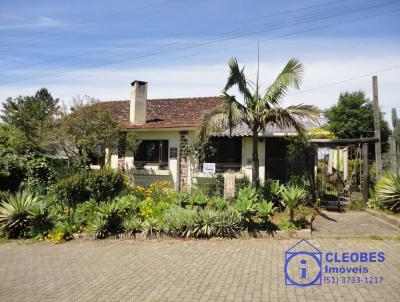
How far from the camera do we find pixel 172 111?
19.6 m

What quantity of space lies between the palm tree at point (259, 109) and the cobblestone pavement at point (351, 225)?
250 centimetres

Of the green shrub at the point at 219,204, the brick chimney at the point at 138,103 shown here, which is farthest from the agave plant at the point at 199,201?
the brick chimney at the point at 138,103

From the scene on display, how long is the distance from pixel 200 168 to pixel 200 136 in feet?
18.2

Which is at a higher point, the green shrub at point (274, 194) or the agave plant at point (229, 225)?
the green shrub at point (274, 194)

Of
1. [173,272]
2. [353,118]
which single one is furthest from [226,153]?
[353,118]

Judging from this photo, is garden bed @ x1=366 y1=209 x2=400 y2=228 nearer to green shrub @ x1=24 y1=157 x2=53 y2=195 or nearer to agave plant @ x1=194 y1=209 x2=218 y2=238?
agave plant @ x1=194 y1=209 x2=218 y2=238

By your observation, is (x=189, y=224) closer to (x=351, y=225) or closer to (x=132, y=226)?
(x=132, y=226)

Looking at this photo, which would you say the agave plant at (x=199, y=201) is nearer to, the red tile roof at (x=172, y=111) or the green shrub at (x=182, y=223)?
the green shrub at (x=182, y=223)

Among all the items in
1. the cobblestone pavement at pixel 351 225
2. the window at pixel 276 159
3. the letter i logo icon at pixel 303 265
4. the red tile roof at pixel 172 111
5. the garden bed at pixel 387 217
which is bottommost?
the letter i logo icon at pixel 303 265

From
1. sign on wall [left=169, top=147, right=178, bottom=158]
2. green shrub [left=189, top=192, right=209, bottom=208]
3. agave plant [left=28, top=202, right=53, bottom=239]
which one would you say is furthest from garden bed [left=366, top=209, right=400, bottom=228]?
agave plant [left=28, top=202, right=53, bottom=239]

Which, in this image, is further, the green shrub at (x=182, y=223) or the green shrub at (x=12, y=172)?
the green shrub at (x=12, y=172)

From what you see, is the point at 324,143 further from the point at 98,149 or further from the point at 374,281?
the point at 98,149

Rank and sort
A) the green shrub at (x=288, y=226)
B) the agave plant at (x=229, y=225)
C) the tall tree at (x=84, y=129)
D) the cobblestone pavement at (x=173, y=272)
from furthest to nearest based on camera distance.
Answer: the tall tree at (x=84, y=129), the agave plant at (x=229, y=225), the green shrub at (x=288, y=226), the cobblestone pavement at (x=173, y=272)

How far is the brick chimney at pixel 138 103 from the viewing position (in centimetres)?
1858
